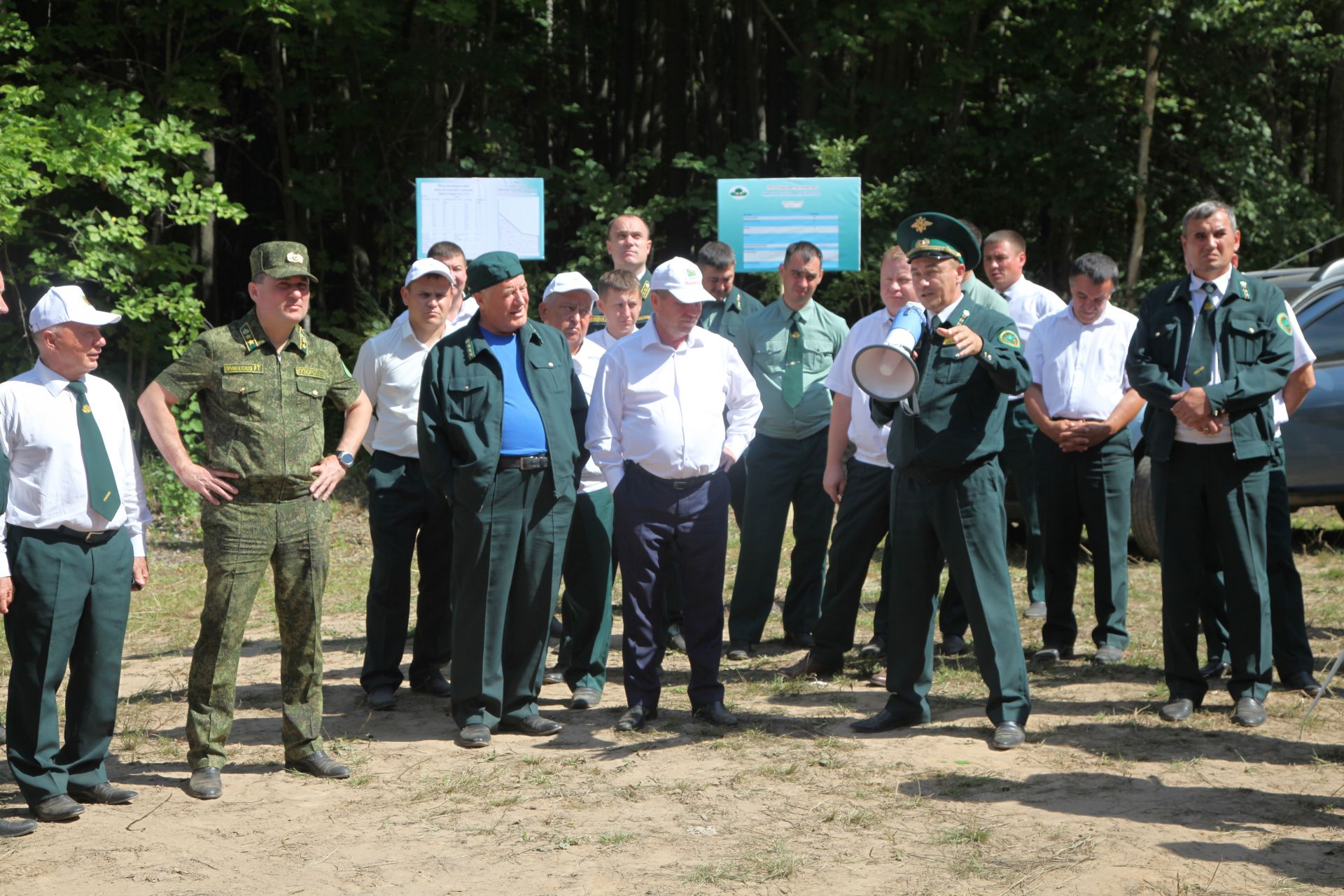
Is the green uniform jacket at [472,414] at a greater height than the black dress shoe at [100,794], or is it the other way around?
the green uniform jacket at [472,414]

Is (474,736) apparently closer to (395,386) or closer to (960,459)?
(395,386)

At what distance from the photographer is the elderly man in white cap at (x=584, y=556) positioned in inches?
256

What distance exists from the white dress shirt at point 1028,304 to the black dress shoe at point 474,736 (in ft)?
11.7

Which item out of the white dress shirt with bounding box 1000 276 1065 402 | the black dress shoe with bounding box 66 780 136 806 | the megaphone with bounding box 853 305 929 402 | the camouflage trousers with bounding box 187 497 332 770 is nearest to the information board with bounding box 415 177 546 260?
the white dress shirt with bounding box 1000 276 1065 402

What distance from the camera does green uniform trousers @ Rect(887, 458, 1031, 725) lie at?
5.68 meters

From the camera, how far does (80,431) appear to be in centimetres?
493

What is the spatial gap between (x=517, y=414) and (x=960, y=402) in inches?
72.4

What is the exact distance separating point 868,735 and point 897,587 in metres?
0.64

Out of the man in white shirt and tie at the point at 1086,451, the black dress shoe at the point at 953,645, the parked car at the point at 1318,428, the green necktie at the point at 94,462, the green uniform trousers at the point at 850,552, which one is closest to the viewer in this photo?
the green necktie at the point at 94,462

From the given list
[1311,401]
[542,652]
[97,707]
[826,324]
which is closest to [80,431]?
[97,707]

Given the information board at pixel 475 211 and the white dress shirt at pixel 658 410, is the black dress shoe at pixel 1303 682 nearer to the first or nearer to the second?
the white dress shirt at pixel 658 410

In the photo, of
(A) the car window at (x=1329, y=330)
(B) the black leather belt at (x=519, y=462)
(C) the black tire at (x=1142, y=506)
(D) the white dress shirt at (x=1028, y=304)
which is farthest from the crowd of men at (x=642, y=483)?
(A) the car window at (x=1329, y=330)

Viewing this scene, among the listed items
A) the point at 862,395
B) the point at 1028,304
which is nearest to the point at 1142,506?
the point at 1028,304

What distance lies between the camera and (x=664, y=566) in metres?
6.10
